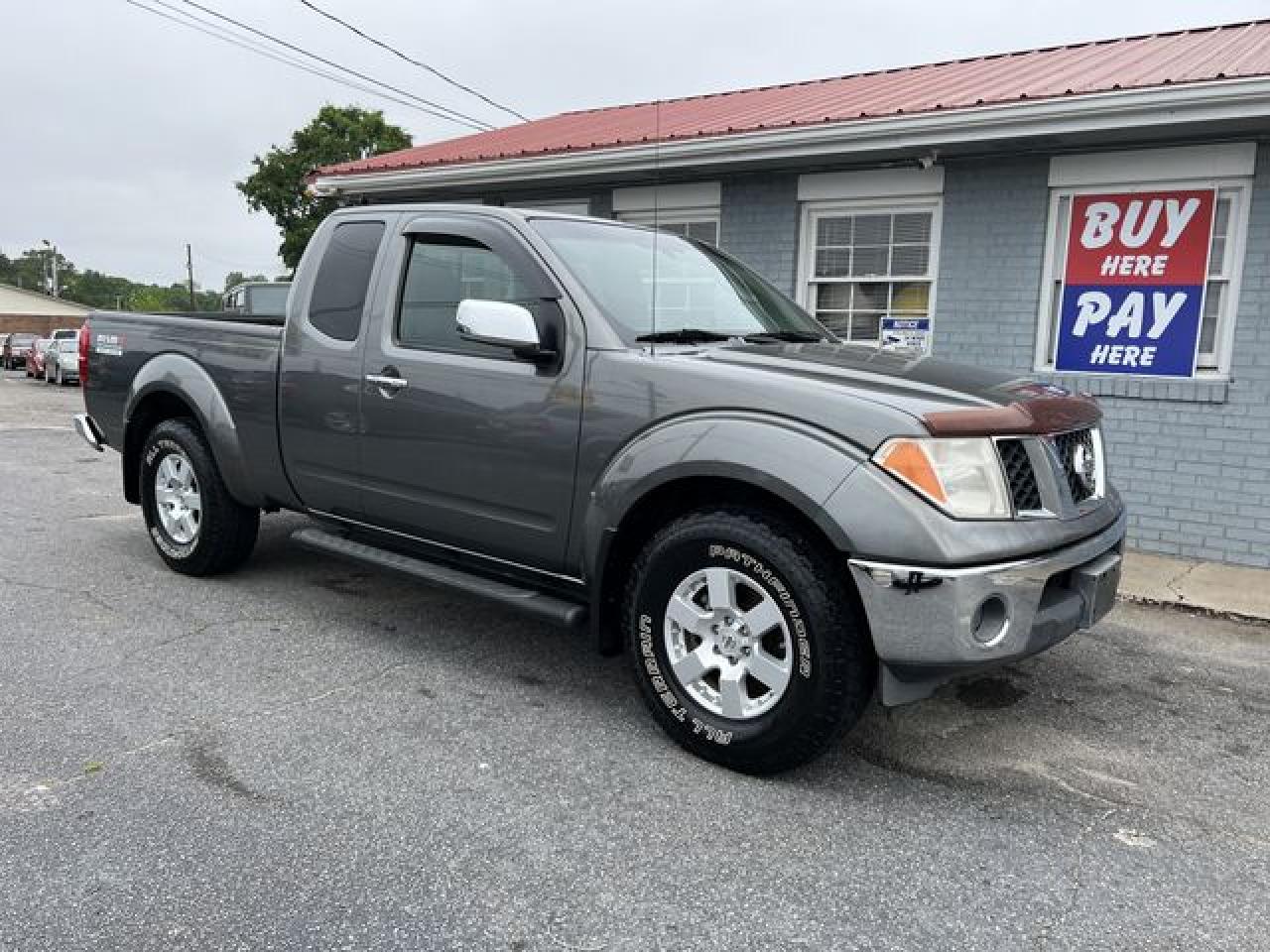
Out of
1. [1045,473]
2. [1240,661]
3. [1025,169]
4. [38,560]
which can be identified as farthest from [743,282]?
[38,560]

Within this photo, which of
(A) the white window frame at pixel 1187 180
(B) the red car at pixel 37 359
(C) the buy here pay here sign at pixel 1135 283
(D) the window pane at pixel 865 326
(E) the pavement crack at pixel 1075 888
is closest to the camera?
(E) the pavement crack at pixel 1075 888

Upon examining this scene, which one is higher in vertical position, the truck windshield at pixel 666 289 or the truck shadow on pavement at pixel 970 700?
the truck windshield at pixel 666 289

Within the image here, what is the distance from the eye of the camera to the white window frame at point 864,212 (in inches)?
309

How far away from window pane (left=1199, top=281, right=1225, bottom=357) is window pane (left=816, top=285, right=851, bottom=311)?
2.72m

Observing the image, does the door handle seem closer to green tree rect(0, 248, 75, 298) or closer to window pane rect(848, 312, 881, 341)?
window pane rect(848, 312, 881, 341)

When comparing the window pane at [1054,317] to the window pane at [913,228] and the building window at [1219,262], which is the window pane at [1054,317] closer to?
the building window at [1219,262]

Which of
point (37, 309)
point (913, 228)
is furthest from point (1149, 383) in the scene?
point (37, 309)

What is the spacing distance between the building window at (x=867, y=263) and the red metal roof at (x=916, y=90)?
87 cm

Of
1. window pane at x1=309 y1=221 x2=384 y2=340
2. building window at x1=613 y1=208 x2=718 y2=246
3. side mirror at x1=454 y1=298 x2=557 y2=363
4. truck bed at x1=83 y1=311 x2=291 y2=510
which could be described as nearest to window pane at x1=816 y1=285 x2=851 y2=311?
building window at x1=613 y1=208 x2=718 y2=246

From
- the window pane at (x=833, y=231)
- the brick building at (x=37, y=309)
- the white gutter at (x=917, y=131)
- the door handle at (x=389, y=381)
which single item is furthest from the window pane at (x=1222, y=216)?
the brick building at (x=37, y=309)

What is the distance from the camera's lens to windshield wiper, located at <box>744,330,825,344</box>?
156 inches

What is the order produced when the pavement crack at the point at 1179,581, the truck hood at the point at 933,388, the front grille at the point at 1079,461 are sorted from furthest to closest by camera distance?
the pavement crack at the point at 1179,581 < the front grille at the point at 1079,461 < the truck hood at the point at 933,388

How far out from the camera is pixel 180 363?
5176mm

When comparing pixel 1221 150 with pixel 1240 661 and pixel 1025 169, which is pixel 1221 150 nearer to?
pixel 1025 169
